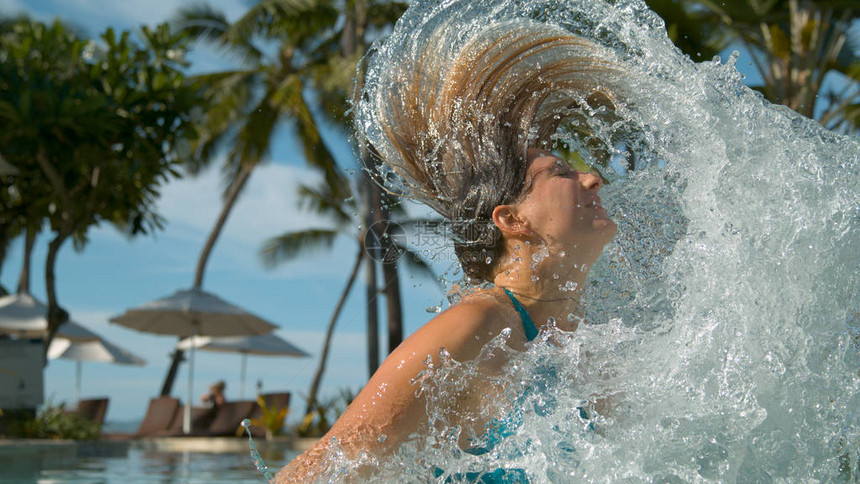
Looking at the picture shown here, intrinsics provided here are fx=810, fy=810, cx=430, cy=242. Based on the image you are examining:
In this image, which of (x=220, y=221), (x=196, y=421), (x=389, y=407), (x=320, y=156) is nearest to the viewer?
(x=389, y=407)

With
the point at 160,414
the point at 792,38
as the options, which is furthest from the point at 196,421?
the point at 792,38

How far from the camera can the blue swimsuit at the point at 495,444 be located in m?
1.98

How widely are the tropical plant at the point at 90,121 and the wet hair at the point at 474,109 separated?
36.4ft

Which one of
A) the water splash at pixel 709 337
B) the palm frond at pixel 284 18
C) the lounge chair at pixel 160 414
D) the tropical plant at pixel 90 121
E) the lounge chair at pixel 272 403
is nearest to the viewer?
the water splash at pixel 709 337

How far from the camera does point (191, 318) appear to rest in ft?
59.3

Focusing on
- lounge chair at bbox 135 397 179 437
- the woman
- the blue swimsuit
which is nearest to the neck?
the woman

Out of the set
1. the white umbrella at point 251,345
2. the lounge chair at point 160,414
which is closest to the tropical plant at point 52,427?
the lounge chair at point 160,414

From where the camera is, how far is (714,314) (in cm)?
205

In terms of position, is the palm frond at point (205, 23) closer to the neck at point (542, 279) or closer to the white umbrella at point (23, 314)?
the white umbrella at point (23, 314)

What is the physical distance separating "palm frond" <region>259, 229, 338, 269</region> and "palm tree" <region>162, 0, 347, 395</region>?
339 cm

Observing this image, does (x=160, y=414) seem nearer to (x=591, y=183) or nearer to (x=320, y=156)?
(x=320, y=156)

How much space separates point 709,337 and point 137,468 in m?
9.07

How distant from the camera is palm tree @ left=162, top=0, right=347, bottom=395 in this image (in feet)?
66.5

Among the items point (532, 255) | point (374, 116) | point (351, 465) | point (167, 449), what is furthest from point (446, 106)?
point (167, 449)
